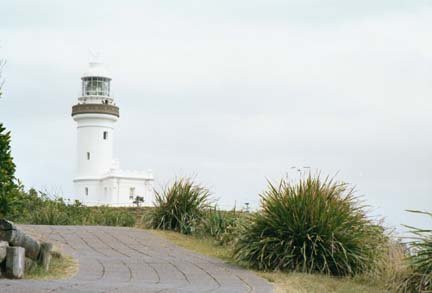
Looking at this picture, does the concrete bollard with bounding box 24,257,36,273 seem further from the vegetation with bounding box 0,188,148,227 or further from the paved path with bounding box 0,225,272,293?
the vegetation with bounding box 0,188,148,227

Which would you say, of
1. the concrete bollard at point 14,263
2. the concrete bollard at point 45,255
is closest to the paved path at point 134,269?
the concrete bollard at point 14,263

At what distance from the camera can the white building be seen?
5834cm

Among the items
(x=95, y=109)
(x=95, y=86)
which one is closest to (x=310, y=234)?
(x=95, y=109)

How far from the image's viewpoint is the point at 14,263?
35.4 ft

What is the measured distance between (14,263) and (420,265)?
5.57m

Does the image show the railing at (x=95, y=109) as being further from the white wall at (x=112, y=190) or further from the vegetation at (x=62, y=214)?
→ the vegetation at (x=62, y=214)

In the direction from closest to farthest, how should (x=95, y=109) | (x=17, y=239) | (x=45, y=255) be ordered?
(x=17, y=239) < (x=45, y=255) < (x=95, y=109)

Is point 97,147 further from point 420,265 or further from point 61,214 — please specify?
point 420,265

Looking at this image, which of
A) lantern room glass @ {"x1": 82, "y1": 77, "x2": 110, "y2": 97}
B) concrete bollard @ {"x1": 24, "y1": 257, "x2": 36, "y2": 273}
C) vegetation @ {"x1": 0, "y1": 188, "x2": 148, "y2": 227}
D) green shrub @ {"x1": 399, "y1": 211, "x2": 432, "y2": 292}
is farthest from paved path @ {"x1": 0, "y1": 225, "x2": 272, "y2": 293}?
lantern room glass @ {"x1": 82, "y1": 77, "x2": 110, "y2": 97}

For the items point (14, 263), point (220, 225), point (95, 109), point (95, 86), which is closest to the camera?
point (14, 263)

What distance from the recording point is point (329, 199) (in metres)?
14.1

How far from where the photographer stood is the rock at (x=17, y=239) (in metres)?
11.3

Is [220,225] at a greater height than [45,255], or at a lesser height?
greater

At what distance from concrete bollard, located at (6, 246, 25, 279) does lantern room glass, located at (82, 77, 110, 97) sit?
4904 centimetres
